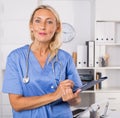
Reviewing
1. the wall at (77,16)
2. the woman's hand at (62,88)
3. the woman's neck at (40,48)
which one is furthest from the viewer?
the wall at (77,16)

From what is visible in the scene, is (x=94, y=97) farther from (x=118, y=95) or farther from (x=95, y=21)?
(x=95, y=21)

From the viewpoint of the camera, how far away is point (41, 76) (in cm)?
119

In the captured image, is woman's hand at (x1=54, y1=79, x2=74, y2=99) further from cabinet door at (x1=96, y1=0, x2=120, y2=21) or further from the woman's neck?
cabinet door at (x1=96, y1=0, x2=120, y2=21)

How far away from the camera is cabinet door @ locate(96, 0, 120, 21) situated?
3.68m

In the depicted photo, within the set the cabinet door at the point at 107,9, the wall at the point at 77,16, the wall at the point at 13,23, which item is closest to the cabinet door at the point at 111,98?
the wall at the point at 77,16

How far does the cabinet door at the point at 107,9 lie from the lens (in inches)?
145

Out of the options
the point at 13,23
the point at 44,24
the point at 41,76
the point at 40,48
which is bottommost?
the point at 41,76

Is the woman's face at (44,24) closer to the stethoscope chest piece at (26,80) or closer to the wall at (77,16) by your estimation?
the stethoscope chest piece at (26,80)

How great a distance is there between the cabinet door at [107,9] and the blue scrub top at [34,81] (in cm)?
262

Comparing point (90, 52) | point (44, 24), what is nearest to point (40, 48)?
point (44, 24)

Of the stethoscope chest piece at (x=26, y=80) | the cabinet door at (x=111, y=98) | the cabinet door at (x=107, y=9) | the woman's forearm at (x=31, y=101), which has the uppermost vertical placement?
the cabinet door at (x=107, y=9)

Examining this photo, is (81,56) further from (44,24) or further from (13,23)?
(44,24)

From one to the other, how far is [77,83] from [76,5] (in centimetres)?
295

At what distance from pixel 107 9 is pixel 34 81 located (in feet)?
9.15
